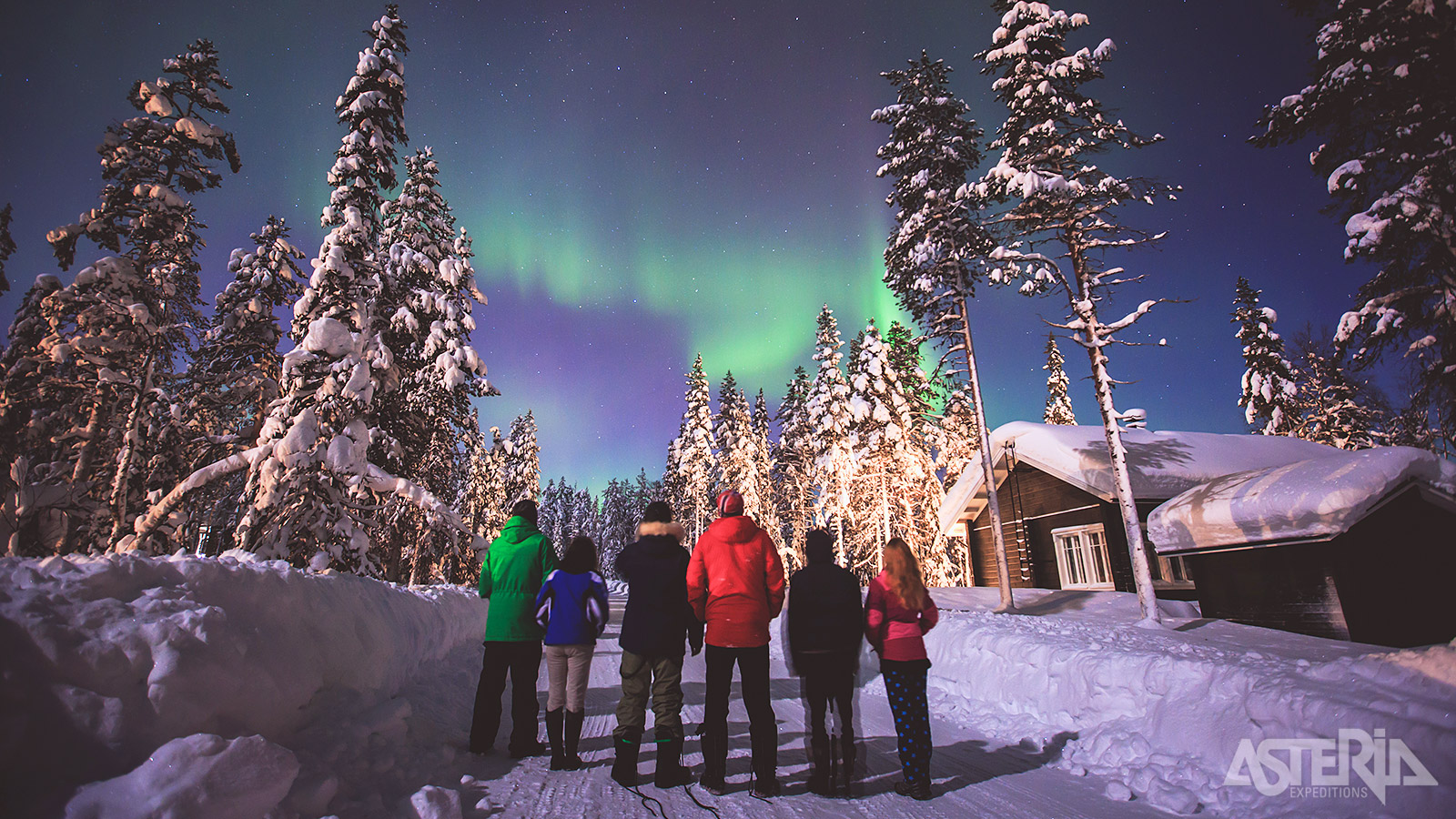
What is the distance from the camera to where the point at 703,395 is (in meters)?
39.3

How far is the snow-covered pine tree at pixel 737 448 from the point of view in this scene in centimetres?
3475

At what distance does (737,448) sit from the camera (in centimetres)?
3650

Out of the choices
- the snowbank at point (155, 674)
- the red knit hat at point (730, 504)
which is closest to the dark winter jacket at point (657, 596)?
the red knit hat at point (730, 504)

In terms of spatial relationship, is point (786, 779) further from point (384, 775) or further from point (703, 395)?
point (703, 395)

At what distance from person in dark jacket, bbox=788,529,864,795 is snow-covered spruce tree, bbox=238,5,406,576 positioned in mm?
9761

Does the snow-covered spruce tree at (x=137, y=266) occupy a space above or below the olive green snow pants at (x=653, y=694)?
above

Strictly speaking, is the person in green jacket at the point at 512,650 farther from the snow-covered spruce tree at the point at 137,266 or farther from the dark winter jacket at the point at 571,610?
the snow-covered spruce tree at the point at 137,266

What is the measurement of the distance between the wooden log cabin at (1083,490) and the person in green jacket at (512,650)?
16.5 meters

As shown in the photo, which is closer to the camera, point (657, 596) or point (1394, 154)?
point (657, 596)

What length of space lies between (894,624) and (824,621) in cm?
58

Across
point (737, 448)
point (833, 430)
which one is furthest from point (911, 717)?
point (737, 448)

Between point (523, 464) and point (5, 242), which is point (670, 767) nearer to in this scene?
point (5, 242)

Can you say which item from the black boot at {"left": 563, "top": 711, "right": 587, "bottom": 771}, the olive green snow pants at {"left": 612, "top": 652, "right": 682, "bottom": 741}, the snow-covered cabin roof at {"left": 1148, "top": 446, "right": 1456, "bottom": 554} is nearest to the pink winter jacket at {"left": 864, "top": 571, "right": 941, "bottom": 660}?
the olive green snow pants at {"left": 612, "top": 652, "right": 682, "bottom": 741}

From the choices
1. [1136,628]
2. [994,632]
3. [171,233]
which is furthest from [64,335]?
[1136,628]
